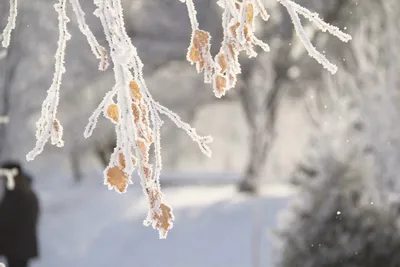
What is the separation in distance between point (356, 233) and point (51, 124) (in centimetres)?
503

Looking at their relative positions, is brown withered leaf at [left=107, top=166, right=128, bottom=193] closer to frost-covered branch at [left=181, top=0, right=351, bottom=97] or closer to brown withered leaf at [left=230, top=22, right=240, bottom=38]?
frost-covered branch at [left=181, top=0, right=351, bottom=97]

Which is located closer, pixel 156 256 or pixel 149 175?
pixel 149 175

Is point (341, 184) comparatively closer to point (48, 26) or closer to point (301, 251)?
point (301, 251)

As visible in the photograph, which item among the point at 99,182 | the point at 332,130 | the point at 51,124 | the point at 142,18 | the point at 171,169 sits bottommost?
the point at 171,169

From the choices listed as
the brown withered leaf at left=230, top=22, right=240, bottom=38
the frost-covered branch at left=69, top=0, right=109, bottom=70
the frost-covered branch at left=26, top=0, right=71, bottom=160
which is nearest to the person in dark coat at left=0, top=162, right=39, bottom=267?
the frost-covered branch at left=26, top=0, right=71, bottom=160

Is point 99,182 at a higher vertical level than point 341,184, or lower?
lower

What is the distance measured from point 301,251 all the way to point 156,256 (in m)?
4.87

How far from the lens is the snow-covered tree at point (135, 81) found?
2092 mm

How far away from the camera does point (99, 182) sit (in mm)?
23047

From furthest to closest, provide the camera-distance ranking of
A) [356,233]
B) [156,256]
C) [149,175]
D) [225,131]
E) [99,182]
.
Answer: [225,131] < [99,182] < [156,256] < [356,233] < [149,175]

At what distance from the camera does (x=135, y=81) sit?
218 centimetres

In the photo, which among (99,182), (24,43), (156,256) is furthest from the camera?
(99,182)

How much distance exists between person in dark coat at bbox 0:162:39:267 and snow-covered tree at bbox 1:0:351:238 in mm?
6323

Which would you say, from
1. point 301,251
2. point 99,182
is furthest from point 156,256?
point 99,182
